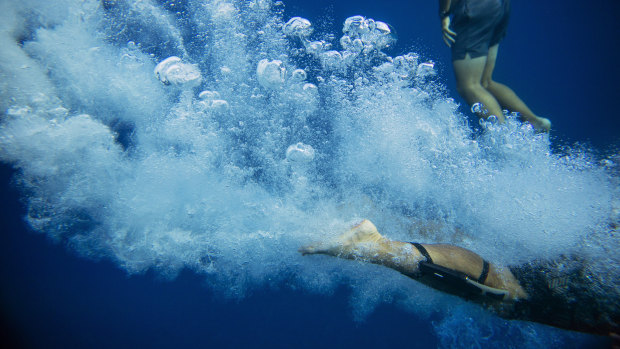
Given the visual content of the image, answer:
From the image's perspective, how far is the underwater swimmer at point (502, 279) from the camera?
165 cm

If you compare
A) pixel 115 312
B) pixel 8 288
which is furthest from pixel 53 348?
pixel 8 288

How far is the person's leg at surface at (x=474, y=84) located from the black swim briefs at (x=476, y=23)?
0.08m

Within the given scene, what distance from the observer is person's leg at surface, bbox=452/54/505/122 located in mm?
3053

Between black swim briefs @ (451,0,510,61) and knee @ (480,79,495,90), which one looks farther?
knee @ (480,79,495,90)

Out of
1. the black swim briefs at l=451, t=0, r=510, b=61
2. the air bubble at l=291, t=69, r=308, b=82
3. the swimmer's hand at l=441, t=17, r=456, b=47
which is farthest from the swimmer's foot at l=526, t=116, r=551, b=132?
the air bubble at l=291, t=69, r=308, b=82

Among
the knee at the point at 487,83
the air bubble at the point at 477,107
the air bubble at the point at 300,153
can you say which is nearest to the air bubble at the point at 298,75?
the air bubble at the point at 300,153

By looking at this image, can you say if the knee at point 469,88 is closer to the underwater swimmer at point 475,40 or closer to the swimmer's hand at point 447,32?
the underwater swimmer at point 475,40

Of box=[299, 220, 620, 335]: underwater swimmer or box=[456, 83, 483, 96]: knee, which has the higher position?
box=[456, 83, 483, 96]: knee

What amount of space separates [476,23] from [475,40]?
20 cm

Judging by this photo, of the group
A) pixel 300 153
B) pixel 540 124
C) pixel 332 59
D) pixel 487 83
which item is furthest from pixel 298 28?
pixel 540 124

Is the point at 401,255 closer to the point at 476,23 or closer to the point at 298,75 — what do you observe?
the point at 298,75

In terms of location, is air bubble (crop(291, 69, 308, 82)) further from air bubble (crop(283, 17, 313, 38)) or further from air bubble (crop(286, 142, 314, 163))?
air bubble (crop(286, 142, 314, 163))

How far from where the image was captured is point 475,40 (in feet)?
9.79

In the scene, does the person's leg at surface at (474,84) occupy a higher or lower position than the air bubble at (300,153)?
higher
